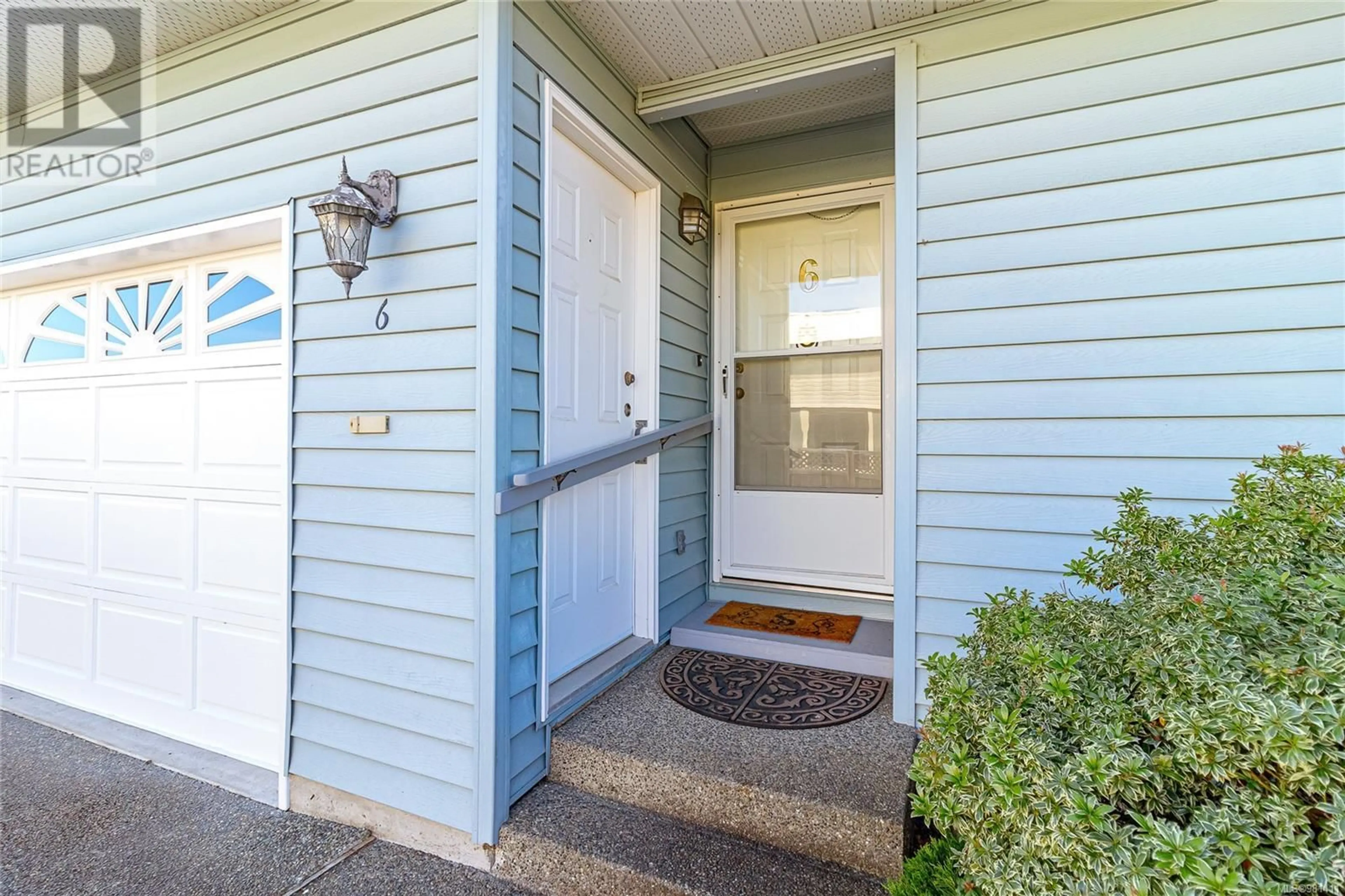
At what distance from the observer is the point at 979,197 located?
2.09 m

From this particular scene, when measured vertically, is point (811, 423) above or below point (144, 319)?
below

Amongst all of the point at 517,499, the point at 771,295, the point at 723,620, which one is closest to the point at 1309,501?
the point at 517,499

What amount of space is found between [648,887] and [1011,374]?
6.31ft

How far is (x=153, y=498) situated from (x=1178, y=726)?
368 cm

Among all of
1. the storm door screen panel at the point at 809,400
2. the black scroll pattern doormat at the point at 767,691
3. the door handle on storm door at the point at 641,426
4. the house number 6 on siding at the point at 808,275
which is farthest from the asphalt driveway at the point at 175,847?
the house number 6 on siding at the point at 808,275

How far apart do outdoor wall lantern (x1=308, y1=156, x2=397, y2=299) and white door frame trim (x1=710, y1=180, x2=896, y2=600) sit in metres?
1.79

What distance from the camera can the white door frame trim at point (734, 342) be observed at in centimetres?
306

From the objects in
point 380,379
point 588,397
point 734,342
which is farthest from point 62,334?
point 734,342

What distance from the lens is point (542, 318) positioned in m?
2.10

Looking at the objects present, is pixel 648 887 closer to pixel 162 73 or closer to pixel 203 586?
pixel 203 586

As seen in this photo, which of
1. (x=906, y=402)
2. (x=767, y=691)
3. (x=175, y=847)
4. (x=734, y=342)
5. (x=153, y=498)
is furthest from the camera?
(x=734, y=342)

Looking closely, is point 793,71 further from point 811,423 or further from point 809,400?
point 811,423

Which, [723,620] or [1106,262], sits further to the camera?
[723,620]

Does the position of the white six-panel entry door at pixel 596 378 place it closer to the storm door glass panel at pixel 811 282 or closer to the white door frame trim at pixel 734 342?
the white door frame trim at pixel 734 342
